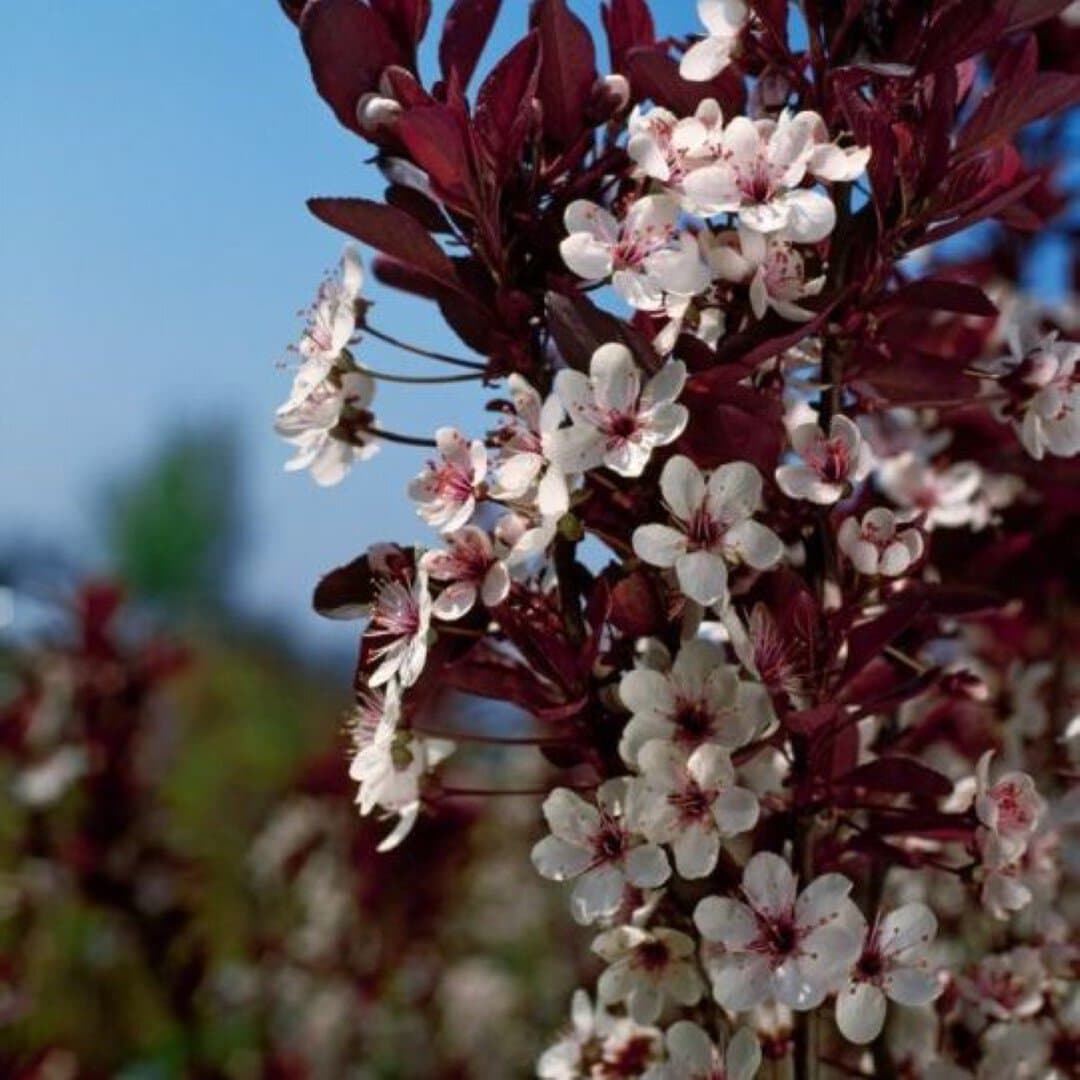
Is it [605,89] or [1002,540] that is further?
[1002,540]

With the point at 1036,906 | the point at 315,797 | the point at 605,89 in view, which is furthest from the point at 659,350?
the point at 315,797

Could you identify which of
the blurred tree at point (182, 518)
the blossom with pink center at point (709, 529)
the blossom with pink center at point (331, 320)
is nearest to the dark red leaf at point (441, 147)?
the blossom with pink center at point (331, 320)

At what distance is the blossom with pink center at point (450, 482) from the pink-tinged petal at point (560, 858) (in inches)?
7.7

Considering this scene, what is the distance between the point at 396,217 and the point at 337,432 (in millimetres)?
155

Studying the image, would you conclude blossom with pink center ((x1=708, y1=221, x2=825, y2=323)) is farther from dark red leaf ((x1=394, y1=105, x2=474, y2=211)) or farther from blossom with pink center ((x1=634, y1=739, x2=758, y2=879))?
blossom with pink center ((x1=634, y1=739, x2=758, y2=879))

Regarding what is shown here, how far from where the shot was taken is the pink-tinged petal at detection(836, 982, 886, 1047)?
0.94m

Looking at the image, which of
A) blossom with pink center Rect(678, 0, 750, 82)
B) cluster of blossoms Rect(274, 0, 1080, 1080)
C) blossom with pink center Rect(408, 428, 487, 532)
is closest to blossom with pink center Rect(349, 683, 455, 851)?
cluster of blossoms Rect(274, 0, 1080, 1080)

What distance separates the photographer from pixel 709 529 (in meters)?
0.92

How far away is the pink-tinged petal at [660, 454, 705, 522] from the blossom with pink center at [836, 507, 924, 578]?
0.12 m

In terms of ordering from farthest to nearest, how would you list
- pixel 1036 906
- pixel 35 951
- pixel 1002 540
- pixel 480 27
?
pixel 35 951 < pixel 1002 540 < pixel 1036 906 < pixel 480 27

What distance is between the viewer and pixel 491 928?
154 inches

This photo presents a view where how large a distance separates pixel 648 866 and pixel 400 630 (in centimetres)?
20

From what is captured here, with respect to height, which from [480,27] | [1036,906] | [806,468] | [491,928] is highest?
[480,27]

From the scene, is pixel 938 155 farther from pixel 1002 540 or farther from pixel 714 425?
pixel 1002 540
